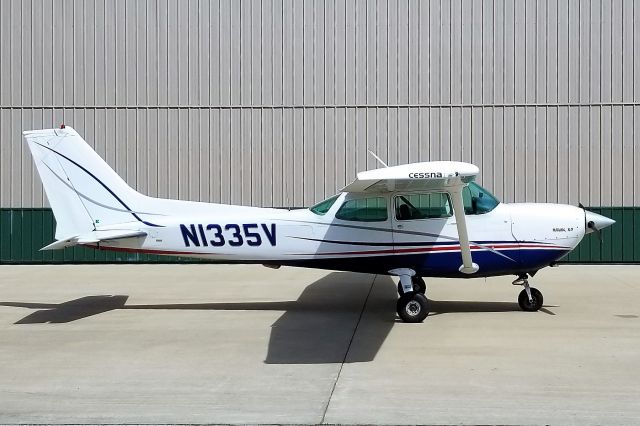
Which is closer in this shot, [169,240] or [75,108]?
[169,240]

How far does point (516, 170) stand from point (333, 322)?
982 cm

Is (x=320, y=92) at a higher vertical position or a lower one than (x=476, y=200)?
higher

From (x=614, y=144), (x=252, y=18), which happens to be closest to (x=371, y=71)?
(x=252, y=18)

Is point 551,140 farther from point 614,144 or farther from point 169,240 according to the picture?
point 169,240

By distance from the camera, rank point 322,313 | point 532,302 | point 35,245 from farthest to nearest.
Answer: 1. point 35,245
2. point 322,313
3. point 532,302

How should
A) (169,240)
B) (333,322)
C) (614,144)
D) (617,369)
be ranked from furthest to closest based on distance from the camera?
(614,144)
(169,240)
(333,322)
(617,369)

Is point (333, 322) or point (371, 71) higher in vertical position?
point (371, 71)

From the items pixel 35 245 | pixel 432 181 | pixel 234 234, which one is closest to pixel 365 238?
pixel 432 181

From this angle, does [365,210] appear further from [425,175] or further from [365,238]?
[425,175]

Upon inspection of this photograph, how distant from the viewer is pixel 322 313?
10500mm

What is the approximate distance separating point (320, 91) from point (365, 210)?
8541 mm

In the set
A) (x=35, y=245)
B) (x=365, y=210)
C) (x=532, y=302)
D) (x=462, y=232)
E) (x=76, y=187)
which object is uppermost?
(x=76, y=187)

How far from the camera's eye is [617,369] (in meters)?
6.92

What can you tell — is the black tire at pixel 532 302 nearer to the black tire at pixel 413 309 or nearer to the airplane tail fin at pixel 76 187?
the black tire at pixel 413 309
